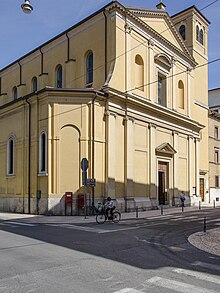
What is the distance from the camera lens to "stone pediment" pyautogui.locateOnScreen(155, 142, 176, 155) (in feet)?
103

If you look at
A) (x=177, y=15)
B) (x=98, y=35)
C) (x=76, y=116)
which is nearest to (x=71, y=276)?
(x=76, y=116)

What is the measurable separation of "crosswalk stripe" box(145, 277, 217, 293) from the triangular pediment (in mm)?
26244

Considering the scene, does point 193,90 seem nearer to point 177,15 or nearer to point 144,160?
point 177,15

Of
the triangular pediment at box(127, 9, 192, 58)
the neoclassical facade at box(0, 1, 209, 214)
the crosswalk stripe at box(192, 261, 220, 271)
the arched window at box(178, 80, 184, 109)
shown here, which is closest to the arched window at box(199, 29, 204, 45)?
the neoclassical facade at box(0, 1, 209, 214)

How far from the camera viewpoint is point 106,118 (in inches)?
1033

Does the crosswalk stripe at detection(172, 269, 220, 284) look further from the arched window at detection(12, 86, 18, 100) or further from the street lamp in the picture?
the arched window at detection(12, 86, 18, 100)

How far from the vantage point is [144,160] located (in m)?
29.4

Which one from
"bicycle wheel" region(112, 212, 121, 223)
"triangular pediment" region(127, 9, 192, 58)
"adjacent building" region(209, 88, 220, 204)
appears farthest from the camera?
"adjacent building" region(209, 88, 220, 204)

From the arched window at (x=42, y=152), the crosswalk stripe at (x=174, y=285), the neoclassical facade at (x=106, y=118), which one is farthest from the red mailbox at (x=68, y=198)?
the crosswalk stripe at (x=174, y=285)

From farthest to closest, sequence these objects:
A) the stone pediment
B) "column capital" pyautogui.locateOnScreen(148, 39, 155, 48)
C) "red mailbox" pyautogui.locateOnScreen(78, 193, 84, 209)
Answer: the stone pediment < "column capital" pyautogui.locateOnScreen(148, 39, 155, 48) < "red mailbox" pyautogui.locateOnScreen(78, 193, 84, 209)

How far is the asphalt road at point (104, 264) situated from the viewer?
6.55 metres

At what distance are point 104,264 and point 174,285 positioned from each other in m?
2.19

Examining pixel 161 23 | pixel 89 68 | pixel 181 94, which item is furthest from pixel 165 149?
pixel 161 23

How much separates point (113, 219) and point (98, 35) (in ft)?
52.0
